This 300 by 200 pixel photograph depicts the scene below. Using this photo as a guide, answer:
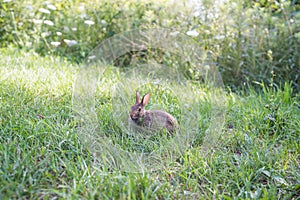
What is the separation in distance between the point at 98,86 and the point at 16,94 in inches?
25.6

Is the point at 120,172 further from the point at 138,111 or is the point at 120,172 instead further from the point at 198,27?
the point at 198,27

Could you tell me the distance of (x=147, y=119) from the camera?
2.62 meters

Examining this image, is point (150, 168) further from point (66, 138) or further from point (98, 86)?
point (98, 86)

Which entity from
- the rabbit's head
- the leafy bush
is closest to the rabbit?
the rabbit's head

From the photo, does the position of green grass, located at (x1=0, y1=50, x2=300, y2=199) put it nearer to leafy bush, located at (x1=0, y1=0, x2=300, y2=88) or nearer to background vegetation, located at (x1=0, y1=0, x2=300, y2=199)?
background vegetation, located at (x1=0, y1=0, x2=300, y2=199)

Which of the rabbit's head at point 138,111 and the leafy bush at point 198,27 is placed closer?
the rabbit's head at point 138,111

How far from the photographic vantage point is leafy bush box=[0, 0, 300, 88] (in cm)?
407

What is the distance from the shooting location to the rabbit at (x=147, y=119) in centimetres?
258

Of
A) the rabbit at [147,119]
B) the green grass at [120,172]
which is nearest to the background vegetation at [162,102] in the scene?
the green grass at [120,172]

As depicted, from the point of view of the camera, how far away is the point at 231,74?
4176 millimetres

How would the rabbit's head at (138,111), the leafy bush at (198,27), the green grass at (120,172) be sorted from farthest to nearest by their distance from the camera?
the leafy bush at (198,27)
the rabbit's head at (138,111)
the green grass at (120,172)

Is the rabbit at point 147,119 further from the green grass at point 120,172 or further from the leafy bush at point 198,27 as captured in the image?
the leafy bush at point 198,27

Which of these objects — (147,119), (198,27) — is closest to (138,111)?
(147,119)

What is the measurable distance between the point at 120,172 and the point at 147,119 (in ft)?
1.75
